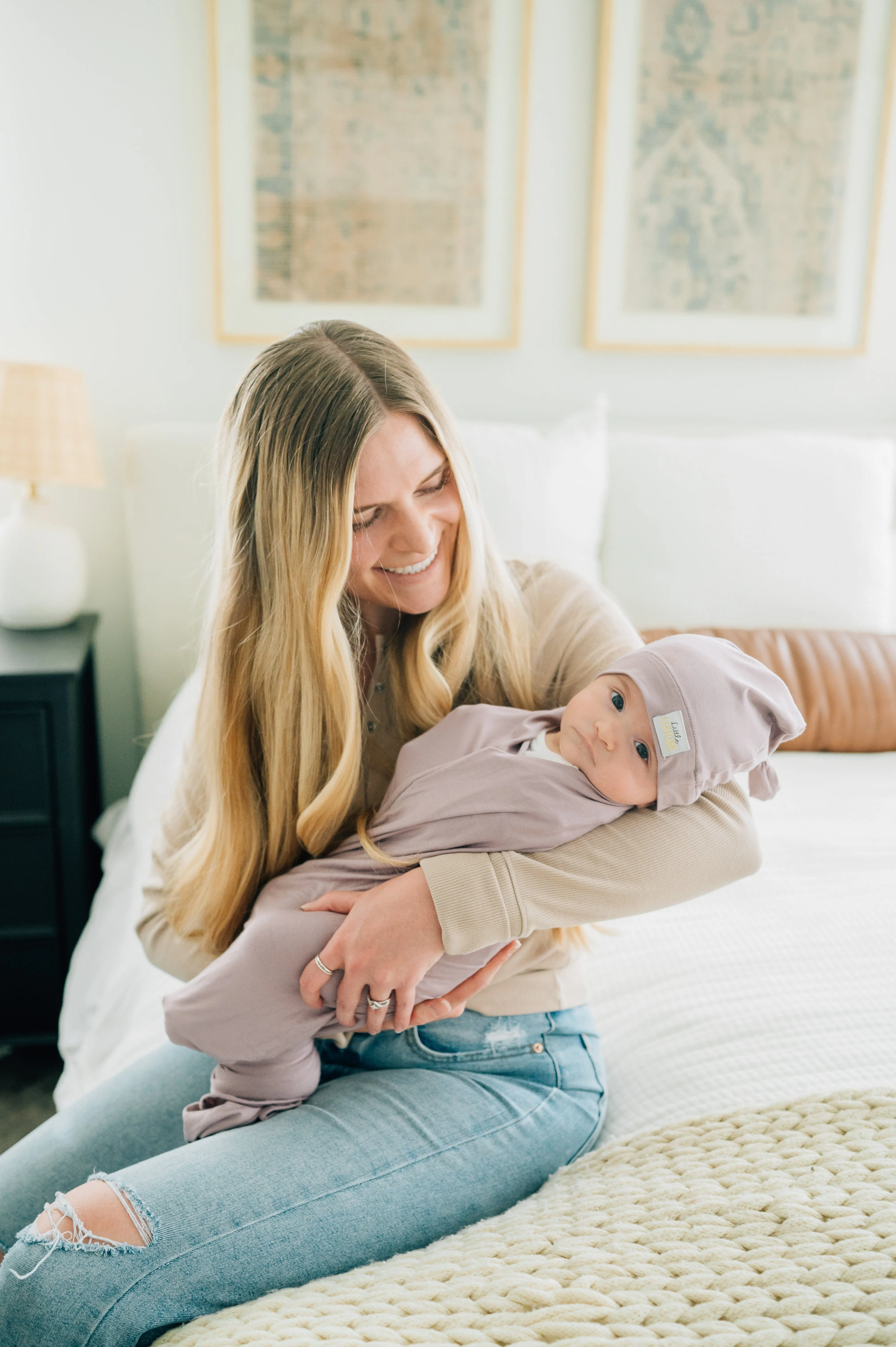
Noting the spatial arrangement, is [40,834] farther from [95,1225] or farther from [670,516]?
[670,516]

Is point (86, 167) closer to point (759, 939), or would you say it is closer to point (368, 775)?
point (368, 775)

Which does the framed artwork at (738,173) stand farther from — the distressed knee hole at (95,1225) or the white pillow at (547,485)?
the distressed knee hole at (95,1225)

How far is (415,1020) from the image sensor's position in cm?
92

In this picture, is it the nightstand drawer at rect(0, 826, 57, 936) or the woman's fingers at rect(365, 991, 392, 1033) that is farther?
the nightstand drawer at rect(0, 826, 57, 936)

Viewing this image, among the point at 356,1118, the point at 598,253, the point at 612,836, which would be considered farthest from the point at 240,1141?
the point at 598,253

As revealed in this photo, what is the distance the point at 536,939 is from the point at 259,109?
6.40 feet

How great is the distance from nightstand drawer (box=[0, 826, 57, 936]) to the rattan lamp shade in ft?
2.34

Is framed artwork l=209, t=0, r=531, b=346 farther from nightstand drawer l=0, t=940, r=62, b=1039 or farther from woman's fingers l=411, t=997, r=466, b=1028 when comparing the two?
woman's fingers l=411, t=997, r=466, b=1028

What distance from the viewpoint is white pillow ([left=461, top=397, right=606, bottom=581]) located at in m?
1.96

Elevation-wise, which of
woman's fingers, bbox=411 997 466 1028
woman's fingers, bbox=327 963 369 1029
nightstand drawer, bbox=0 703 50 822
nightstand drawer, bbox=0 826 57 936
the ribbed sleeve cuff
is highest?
the ribbed sleeve cuff

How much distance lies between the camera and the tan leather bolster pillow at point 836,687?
181 cm

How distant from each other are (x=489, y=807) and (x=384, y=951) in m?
0.17

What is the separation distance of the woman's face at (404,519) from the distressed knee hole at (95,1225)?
0.63 metres

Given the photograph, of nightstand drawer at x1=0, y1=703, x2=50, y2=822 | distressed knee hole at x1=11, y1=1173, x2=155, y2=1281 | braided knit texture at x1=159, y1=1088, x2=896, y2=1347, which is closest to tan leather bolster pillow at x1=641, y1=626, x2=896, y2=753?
braided knit texture at x1=159, y1=1088, x2=896, y2=1347
